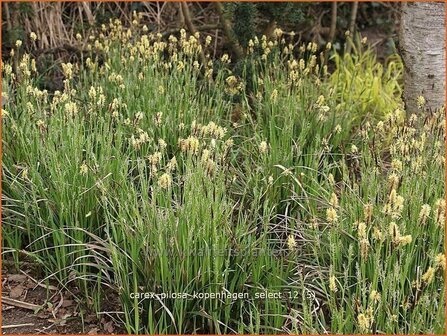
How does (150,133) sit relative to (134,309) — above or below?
above

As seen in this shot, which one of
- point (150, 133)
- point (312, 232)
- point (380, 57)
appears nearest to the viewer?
point (312, 232)

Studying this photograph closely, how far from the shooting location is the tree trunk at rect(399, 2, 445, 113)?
13.8 feet

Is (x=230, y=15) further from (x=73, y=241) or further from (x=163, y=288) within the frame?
(x=163, y=288)

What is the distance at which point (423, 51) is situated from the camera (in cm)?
428

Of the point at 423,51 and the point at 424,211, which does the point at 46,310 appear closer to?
the point at 424,211

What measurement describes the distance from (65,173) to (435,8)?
247 centimetres

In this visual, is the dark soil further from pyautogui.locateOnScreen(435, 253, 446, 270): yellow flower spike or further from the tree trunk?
the tree trunk

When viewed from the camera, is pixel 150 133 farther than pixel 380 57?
No

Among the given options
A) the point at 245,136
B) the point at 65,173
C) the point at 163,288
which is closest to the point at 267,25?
the point at 245,136

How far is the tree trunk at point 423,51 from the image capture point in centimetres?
421

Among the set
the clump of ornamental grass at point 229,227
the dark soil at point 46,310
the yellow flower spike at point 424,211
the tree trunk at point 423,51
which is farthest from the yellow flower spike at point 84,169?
the tree trunk at point 423,51

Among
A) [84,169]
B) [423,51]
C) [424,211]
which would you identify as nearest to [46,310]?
[84,169]

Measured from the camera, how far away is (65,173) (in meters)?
3.26

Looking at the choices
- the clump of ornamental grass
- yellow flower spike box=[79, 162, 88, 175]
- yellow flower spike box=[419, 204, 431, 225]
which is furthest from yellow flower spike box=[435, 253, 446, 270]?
yellow flower spike box=[79, 162, 88, 175]
